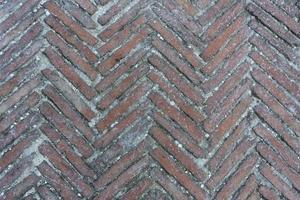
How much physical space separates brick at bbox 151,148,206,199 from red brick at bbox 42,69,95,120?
18.2 inches

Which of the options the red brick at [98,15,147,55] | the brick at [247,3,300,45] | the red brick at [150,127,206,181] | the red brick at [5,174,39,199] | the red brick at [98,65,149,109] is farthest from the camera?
the brick at [247,3,300,45]

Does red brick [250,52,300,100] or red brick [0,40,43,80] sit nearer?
red brick [0,40,43,80]

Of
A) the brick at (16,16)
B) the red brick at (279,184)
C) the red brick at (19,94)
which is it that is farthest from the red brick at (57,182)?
the red brick at (279,184)

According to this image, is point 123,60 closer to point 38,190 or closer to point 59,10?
point 59,10

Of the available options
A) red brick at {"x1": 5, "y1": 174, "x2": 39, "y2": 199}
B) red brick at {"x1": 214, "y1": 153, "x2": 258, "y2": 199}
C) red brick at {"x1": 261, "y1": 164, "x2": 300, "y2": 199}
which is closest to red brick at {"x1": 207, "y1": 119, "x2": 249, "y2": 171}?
red brick at {"x1": 214, "y1": 153, "x2": 258, "y2": 199}

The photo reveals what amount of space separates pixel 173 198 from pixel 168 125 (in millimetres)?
427

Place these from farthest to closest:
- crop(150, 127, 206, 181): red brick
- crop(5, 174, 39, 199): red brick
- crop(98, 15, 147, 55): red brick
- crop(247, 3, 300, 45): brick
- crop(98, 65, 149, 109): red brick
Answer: crop(247, 3, 300, 45): brick → crop(98, 15, 147, 55): red brick → crop(98, 65, 149, 109): red brick → crop(150, 127, 206, 181): red brick → crop(5, 174, 39, 199): red brick

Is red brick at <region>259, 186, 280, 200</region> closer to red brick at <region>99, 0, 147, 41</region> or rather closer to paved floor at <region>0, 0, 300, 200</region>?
paved floor at <region>0, 0, 300, 200</region>

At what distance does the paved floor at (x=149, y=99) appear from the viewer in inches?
105

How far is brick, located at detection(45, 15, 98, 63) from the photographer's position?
2.90 metres

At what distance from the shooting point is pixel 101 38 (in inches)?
116

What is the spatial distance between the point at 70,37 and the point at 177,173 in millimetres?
1068

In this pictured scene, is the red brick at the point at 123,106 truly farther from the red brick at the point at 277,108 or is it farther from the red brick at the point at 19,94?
the red brick at the point at 277,108

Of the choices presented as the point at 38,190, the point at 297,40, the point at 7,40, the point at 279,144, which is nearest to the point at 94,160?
the point at 38,190
